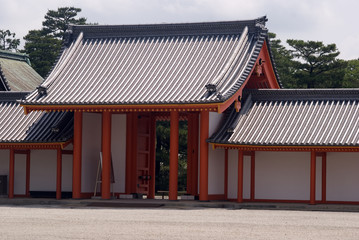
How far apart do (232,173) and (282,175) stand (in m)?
2.16

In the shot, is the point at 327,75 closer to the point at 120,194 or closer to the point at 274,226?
the point at 120,194

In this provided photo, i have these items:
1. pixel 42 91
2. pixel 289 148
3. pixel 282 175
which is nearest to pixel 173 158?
pixel 289 148

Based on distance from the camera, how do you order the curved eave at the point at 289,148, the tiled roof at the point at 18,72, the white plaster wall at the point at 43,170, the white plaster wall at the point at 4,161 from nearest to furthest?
the curved eave at the point at 289,148
the white plaster wall at the point at 43,170
the white plaster wall at the point at 4,161
the tiled roof at the point at 18,72

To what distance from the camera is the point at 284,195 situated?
3644 centimetres

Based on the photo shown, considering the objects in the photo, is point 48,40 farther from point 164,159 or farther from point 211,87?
point 211,87

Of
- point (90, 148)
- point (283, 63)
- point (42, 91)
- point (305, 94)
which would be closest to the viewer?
point (42, 91)

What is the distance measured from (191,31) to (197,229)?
17.8 meters

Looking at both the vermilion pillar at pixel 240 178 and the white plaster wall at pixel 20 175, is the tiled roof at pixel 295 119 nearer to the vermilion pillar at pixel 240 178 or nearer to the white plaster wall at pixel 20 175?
the vermilion pillar at pixel 240 178

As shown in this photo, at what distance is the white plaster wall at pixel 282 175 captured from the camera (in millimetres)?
36156

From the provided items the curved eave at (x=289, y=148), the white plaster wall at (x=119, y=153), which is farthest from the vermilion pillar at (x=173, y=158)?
the white plaster wall at (x=119, y=153)

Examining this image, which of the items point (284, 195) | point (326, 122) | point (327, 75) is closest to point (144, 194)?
point (284, 195)

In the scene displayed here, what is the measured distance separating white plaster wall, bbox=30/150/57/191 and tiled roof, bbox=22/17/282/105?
3.38 metres

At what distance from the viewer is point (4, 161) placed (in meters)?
39.6

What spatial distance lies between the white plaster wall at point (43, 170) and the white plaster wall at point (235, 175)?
7826 mm
